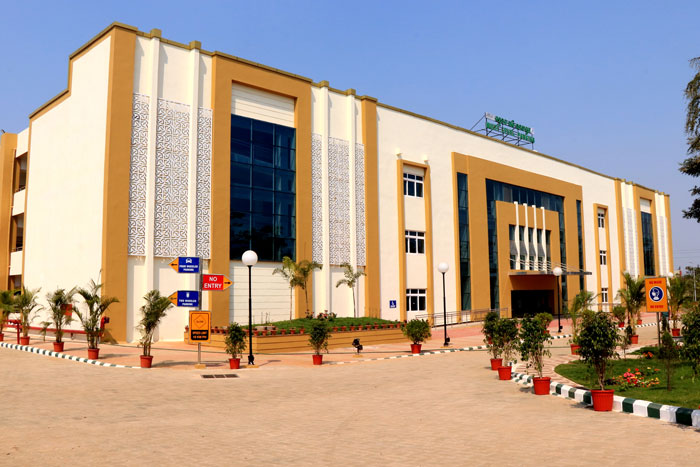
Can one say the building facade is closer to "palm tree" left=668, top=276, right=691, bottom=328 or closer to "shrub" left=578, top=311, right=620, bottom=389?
"palm tree" left=668, top=276, right=691, bottom=328

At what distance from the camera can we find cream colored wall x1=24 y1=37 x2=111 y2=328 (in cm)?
2758

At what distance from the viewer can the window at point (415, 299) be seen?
129ft

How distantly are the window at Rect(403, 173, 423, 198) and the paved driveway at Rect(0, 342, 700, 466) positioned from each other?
82.9 feet

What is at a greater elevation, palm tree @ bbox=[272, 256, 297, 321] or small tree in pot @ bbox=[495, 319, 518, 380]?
palm tree @ bbox=[272, 256, 297, 321]

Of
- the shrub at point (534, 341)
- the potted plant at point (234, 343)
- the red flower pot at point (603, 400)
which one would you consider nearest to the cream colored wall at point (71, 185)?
the potted plant at point (234, 343)

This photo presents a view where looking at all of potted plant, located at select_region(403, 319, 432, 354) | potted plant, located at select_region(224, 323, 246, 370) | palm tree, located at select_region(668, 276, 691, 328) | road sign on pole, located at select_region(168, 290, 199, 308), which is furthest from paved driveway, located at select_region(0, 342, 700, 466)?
palm tree, located at select_region(668, 276, 691, 328)

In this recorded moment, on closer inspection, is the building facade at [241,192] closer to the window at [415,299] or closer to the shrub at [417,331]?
the window at [415,299]

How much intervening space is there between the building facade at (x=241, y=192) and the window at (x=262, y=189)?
8 centimetres

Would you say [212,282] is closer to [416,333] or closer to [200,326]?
[200,326]

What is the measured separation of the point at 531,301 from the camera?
50406 millimetres

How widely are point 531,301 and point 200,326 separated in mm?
37875

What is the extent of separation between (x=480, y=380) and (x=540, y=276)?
38084 millimetres

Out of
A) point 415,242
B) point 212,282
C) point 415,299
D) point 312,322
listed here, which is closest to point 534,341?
point 212,282

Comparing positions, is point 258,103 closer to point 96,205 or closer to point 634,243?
point 96,205
